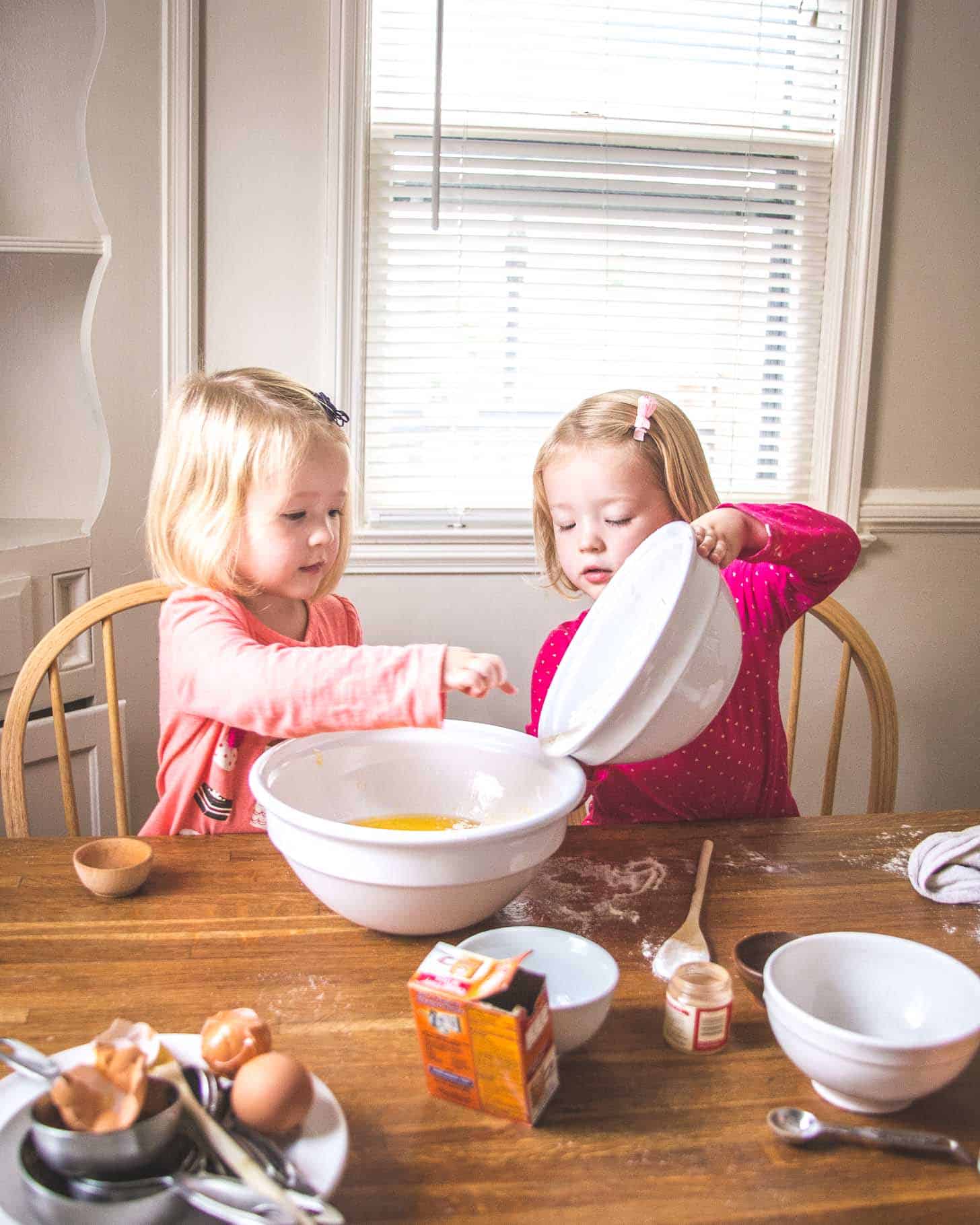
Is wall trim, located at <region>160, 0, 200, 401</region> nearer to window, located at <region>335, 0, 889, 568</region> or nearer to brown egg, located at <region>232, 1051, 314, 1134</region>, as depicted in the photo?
window, located at <region>335, 0, 889, 568</region>

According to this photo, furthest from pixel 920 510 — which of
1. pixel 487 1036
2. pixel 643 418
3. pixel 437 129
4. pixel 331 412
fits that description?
pixel 487 1036

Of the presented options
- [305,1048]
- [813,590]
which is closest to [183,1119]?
[305,1048]

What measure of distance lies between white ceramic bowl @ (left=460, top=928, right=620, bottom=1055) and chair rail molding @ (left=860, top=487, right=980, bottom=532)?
68.2 inches

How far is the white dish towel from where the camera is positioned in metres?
1.01

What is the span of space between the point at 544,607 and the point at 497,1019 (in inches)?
65.4

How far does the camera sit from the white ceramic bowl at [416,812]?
0.83 meters

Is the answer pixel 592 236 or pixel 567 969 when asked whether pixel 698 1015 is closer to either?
pixel 567 969

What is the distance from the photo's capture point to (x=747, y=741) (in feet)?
5.10

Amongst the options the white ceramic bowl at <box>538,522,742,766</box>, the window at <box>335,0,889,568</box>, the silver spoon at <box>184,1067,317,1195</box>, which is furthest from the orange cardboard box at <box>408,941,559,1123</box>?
the window at <box>335,0,889,568</box>

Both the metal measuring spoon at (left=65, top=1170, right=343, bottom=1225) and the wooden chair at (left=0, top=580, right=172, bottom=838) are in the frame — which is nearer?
A: the metal measuring spoon at (left=65, top=1170, right=343, bottom=1225)

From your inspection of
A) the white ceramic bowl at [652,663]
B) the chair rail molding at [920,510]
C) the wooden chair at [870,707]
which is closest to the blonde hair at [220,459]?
the white ceramic bowl at [652,663]

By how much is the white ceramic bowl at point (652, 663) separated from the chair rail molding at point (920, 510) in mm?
1469

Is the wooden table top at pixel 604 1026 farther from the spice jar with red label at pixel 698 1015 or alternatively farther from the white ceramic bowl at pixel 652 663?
the white ceramic bowl at pixel 652 663

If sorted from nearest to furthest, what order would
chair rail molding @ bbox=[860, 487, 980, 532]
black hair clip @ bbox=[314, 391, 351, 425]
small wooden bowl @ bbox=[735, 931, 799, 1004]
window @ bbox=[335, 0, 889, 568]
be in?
small wooden bowl @ bbox=[735, 931, 799, 1004], black hair clip @ bbox=[314, 391, 351, 425], window @ bbox=[335, 0, 889, 568], chair rail molding @ bbox=[860, 487, 980, 532]
